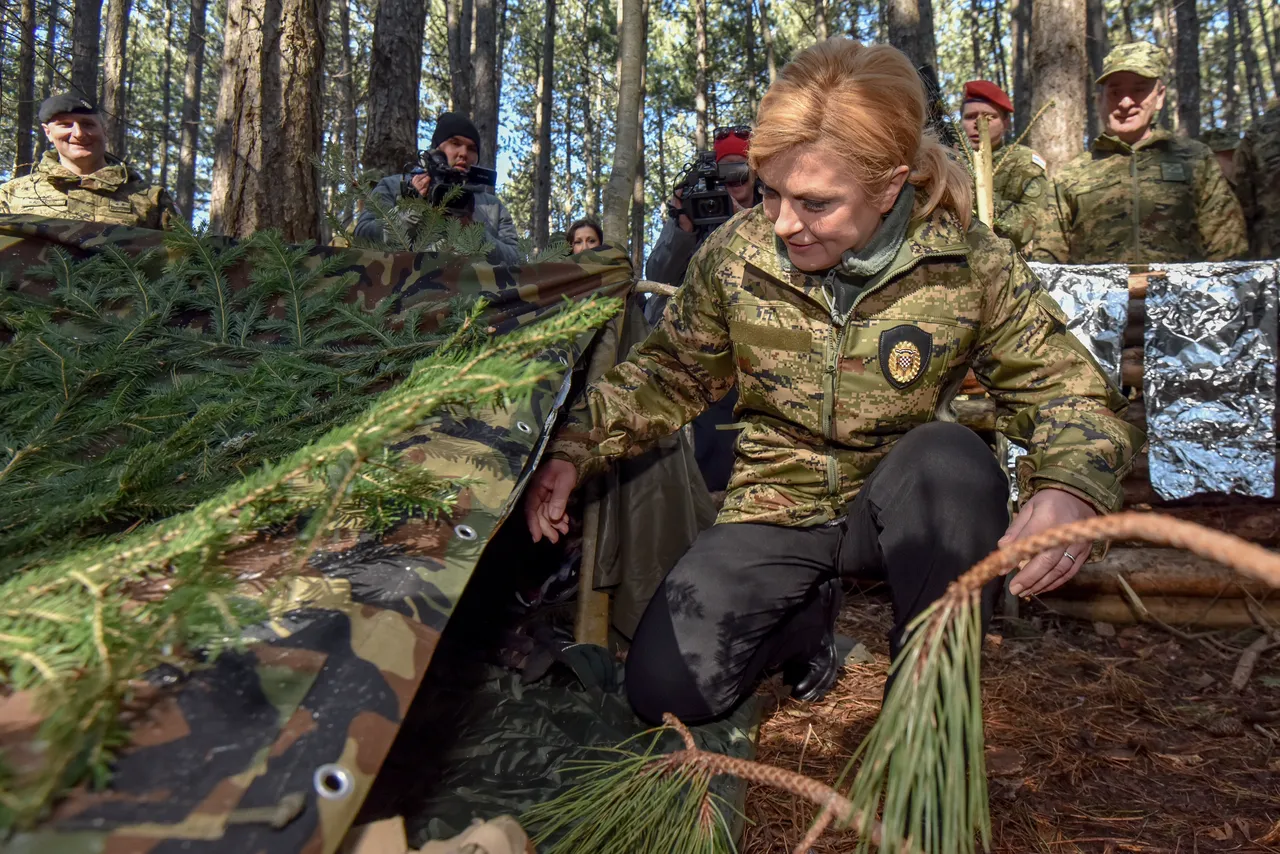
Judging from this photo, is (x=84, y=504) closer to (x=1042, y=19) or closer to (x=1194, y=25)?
(x=1042, y=19)

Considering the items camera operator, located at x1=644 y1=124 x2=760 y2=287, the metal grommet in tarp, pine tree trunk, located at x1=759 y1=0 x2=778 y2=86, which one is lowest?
the metal grommet in tarp

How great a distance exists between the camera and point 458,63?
29.6 ft

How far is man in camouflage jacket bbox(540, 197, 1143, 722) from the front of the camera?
1.66 meters

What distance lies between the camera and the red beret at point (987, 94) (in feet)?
13.5

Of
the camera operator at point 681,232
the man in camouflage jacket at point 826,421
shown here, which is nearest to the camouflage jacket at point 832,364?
the man in camouflage jacket at point 826,421

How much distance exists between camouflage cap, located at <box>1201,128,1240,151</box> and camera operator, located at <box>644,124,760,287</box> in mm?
2959

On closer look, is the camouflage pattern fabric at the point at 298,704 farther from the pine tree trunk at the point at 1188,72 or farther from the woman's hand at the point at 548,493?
the pine tree trunk at the point at 1188,72

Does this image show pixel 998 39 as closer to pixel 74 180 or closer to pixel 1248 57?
pixel 1248 57

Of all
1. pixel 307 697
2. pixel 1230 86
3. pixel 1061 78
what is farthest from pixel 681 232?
pixel 1230 86

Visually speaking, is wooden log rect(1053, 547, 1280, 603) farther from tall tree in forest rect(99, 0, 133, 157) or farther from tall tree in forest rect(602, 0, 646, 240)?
tall tree in forest rect(99, 0, 133, 157)

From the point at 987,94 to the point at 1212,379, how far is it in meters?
1.77

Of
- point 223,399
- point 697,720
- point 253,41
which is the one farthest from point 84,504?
point 253,41

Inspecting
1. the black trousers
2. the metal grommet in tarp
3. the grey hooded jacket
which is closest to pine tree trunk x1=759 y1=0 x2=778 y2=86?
the grey hooded jacket

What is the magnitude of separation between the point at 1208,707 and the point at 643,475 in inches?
66.3
